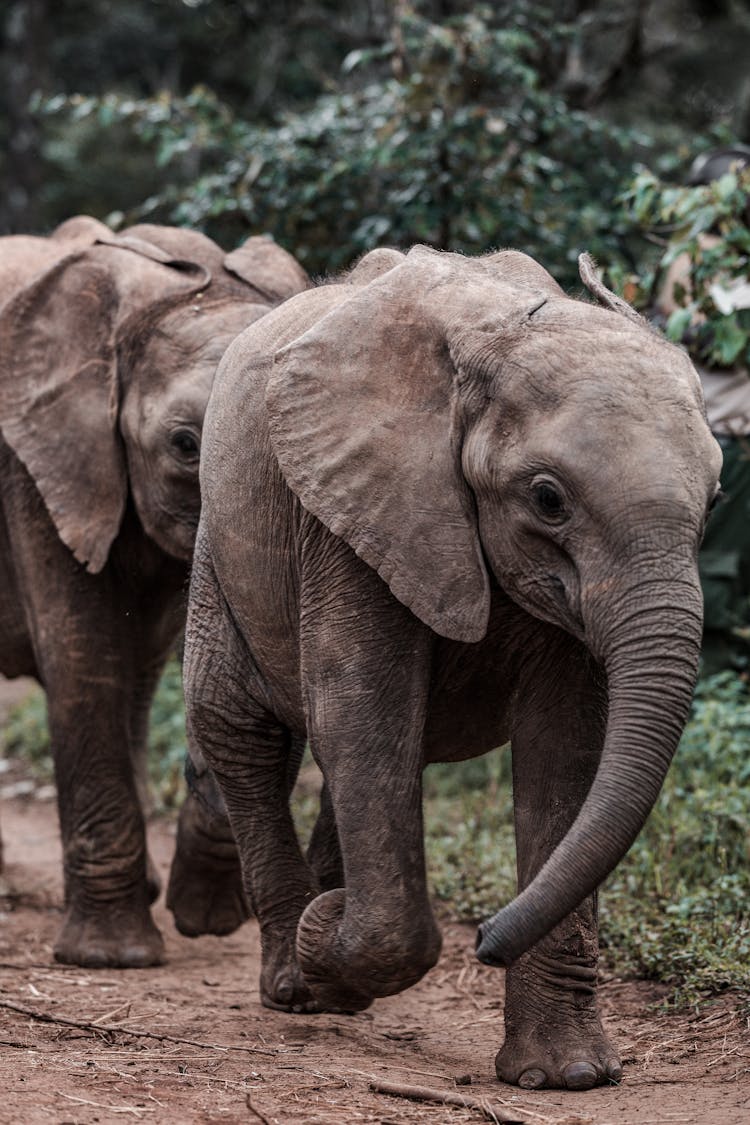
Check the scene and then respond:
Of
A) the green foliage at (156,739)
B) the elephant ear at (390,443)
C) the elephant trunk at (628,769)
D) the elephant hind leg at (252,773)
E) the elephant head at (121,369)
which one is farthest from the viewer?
the green foliage at (156,739)

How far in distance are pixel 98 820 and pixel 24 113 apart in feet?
41.6

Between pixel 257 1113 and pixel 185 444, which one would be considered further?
pixel 185 444

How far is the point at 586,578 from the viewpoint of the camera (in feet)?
14.2

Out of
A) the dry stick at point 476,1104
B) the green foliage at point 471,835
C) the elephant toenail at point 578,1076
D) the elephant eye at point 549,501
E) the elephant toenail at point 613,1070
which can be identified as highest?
the elephant eye at point 549,501

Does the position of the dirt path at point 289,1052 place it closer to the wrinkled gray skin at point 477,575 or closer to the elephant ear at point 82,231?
the wrinkled gray skin at point 477,575

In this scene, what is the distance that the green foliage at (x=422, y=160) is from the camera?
33.2 feet

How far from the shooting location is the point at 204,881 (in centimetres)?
730

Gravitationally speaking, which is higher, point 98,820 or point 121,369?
point 121,369

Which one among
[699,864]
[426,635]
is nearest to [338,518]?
[426,635]

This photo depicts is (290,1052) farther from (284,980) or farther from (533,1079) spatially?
(533,1079)

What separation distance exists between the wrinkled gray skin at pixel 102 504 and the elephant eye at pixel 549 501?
287cm

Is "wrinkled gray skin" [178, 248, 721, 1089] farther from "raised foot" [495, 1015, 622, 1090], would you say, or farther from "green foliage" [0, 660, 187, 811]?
"green foliage" [0, 660, 187, 811]

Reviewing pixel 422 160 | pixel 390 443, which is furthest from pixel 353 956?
pixel 422 160

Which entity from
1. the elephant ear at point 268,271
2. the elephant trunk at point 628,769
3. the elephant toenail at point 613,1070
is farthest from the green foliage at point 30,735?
the elephant trunk at point 628,769
